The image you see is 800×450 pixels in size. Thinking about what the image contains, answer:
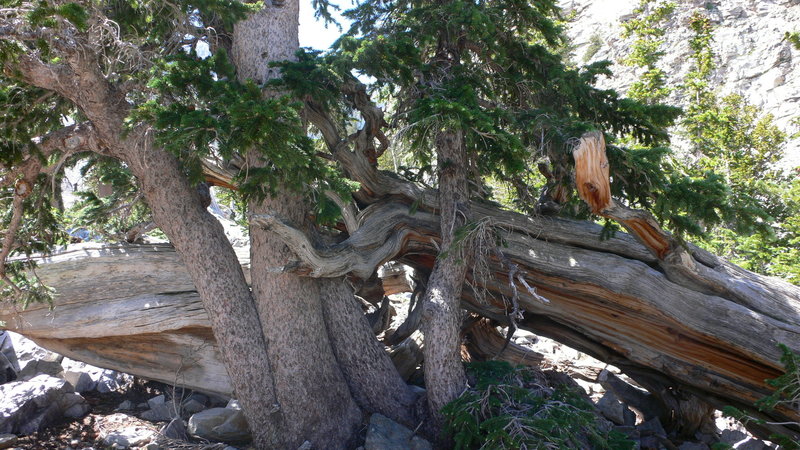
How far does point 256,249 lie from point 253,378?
1.37 metres

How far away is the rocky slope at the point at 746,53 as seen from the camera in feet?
70.9

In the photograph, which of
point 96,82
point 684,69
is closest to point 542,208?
point 96,82

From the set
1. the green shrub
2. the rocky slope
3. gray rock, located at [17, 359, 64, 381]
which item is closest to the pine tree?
the green shrub

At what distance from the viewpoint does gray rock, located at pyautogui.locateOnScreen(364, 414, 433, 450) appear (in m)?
5.25

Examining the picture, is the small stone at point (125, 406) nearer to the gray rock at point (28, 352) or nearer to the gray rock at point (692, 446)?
the gray rock at point (28, 352)

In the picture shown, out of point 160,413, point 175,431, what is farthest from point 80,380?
point 175,431

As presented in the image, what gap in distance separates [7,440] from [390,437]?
441 cm

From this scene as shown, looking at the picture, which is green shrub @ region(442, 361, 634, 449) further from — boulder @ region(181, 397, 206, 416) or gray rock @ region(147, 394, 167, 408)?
gray rock @ region(147, 394, 167, 408)

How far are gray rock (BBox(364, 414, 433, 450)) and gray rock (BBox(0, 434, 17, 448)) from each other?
4136 millimetres

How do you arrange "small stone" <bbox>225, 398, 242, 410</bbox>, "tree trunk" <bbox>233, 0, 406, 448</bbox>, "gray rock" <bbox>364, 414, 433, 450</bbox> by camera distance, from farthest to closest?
"small stone" <bbox>225, 398, 242, 410</bbox>
"tree trunk" <bbox>233, 0, 406, 448</bbox>
"gray rock" <bbox>364, 414, 433, 450</bbox>

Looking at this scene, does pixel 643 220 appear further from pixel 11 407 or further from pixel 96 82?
pixel 11 407

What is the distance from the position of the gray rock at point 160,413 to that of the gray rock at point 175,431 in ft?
2.14

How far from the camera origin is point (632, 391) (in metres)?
7.91

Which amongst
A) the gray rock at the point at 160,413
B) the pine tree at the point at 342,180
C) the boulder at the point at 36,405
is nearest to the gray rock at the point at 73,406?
the boulder at the point at 36,405
